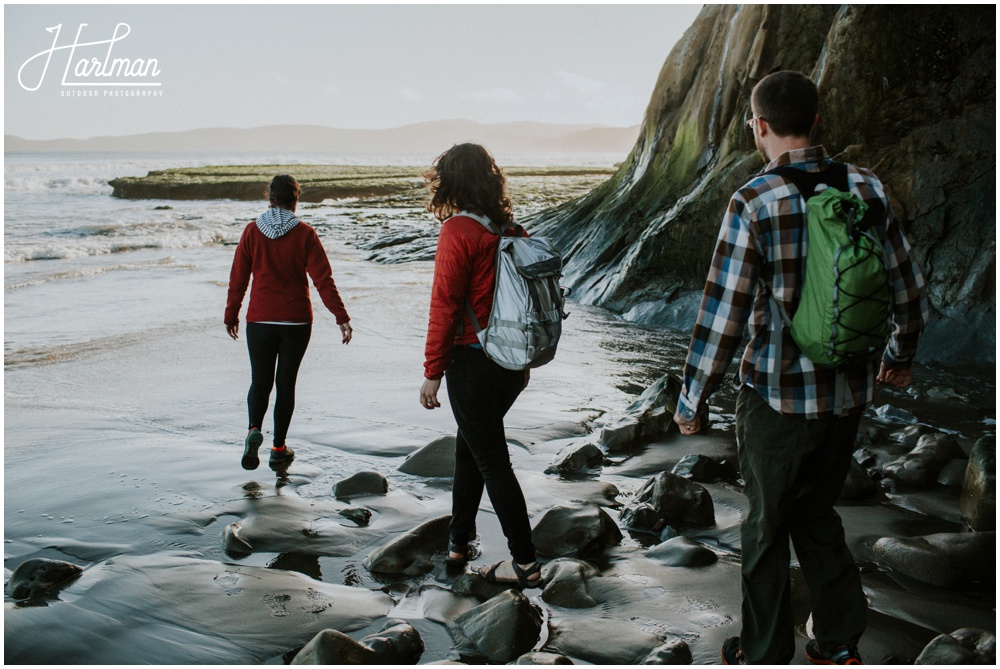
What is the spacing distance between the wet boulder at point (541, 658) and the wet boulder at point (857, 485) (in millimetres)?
2420

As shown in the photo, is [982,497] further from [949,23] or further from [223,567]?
[949,23]

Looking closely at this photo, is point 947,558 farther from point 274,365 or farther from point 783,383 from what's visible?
point 274,365

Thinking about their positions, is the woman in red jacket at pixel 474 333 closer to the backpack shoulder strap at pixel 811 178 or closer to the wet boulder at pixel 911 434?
the backpack shoulder strap at pixel 811 178

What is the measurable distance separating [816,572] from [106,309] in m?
11.6

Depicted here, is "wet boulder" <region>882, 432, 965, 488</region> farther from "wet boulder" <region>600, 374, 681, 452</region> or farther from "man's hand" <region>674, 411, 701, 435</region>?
"man's hand" <region>674, 411, 701, 435</region>

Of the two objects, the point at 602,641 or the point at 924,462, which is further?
the point at 924,462

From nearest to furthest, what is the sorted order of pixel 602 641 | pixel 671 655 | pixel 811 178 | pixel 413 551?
1. pixel 811 178
2. pixel 671 655
3. pixel 602 641
4. pixel 413 551

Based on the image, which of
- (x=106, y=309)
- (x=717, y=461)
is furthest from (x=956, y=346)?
(x=106, y=309)

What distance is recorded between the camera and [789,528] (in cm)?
299

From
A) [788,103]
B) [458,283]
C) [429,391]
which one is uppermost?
[788,103]

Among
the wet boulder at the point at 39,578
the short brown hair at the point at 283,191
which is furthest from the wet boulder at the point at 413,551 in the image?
the short brown hair at the point at 283,191

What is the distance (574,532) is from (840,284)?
7.34 ft

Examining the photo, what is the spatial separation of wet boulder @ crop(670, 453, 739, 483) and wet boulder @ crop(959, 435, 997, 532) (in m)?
1.30

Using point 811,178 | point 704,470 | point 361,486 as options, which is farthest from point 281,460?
point 811,178
